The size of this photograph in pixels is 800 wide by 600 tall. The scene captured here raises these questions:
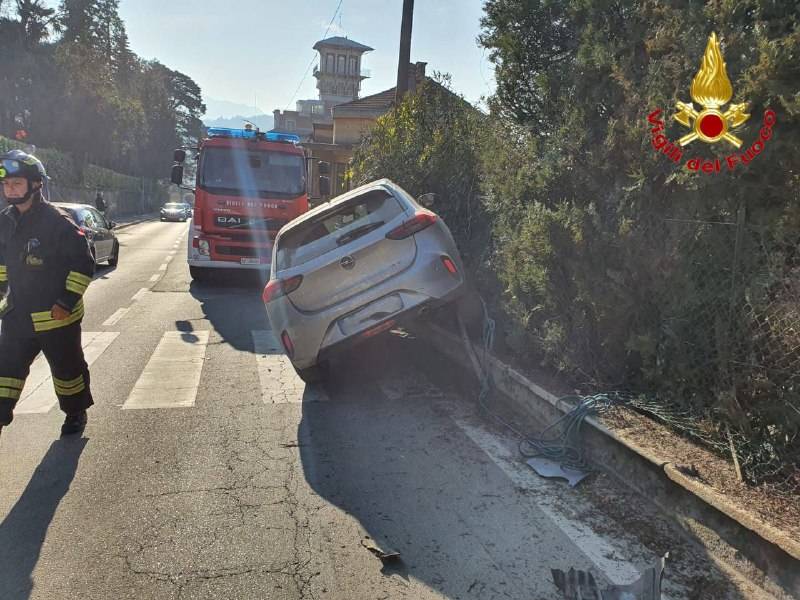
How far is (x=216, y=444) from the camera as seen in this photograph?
4496 millimetres

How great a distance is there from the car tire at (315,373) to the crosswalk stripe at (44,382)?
214 centimetres

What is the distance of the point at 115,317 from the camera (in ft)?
29.9

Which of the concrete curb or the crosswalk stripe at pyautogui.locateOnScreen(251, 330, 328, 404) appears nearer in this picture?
the concrete curb

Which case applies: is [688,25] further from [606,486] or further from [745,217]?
[606,486]

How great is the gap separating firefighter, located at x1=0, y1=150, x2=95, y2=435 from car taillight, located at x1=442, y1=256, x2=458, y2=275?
2.81 meters

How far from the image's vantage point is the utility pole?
1284cm

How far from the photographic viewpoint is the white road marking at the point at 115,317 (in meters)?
8.65

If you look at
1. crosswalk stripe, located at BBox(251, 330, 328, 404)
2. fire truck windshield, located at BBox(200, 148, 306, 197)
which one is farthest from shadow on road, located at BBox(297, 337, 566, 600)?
fire truck windshield, located at BBox(200, 148, 306, 197)

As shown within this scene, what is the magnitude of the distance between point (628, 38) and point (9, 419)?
5.21 meters

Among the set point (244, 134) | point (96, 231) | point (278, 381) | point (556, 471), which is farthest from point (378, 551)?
point (96, 231)

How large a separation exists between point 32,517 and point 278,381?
2.97m

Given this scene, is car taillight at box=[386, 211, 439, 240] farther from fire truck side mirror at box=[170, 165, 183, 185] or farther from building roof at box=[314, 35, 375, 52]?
building roof at box=[314, 35, 375, 52]

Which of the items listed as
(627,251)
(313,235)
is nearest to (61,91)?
(313,235)

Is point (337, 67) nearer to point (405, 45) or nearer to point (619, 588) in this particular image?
point (405, 45)
